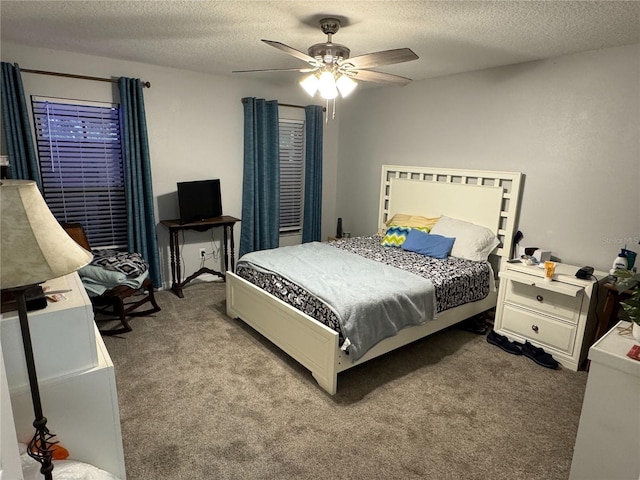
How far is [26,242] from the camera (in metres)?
1.06

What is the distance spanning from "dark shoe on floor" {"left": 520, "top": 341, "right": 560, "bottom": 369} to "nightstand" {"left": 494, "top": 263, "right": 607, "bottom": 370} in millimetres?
66

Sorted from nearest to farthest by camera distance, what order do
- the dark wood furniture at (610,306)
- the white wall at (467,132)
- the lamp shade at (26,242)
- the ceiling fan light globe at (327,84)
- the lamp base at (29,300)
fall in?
the lamp shade at (26,242)
the lamp base at (29,300)
the ceiling fan light globe at (327,84)
the dark wood furniture at (610,306)
the white wall at (467,132)

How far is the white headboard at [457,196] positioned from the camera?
371 centimetres

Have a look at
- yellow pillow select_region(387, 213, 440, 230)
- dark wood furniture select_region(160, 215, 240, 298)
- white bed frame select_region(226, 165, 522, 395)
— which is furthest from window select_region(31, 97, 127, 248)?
yellow pillow select_region(387, 213, 440, 230)

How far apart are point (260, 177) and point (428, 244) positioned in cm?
220

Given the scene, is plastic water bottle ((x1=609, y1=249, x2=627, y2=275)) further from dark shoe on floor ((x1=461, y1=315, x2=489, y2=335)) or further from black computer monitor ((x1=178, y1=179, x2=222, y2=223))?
black computer monitor ((x1=178, y1=179, x2=222, y2=223))

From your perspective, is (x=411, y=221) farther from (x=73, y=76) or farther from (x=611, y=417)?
(x=73, y=76)

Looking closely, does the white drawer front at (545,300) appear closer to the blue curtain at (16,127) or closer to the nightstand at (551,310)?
the nightstand at (551,310)

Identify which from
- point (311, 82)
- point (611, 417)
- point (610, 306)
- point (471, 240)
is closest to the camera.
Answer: point (611, 417)

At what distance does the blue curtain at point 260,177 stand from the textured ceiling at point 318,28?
106 centimetres

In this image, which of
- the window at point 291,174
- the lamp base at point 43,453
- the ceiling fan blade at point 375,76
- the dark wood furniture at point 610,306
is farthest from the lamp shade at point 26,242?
the window at point 291,174

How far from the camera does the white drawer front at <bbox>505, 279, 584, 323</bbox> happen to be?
2.98 meters

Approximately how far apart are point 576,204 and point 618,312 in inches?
37.3

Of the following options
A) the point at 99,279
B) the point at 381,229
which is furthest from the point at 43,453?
the point at 381,229
